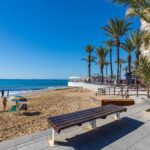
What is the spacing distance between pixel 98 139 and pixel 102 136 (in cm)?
28

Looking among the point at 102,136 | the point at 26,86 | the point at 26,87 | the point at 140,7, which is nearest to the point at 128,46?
the point at 140,7

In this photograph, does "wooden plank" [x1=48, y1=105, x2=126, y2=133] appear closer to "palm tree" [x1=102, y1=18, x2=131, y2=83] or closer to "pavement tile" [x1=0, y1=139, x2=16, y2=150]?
"pavement tile" [x1=0, y1=139, x2=16, y2=150]

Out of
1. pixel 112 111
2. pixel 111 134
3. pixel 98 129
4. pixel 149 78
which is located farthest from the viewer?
pixel 149 78

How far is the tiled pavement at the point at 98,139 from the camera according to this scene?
475 cm

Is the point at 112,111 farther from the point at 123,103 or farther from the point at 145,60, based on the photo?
the point at 123,103

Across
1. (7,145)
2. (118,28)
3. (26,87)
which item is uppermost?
(118,28)

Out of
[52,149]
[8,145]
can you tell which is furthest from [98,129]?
[8,145]

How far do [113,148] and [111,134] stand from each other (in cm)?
96

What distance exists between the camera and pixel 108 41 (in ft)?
144

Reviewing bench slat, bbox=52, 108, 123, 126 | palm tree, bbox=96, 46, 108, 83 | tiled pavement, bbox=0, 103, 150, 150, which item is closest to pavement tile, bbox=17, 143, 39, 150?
tiled pavement, bbox=0, 103, 150, 150

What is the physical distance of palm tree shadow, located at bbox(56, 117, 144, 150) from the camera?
4.86m

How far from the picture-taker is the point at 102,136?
5.48m

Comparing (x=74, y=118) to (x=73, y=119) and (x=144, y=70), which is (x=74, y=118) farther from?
(x=144, y=70)

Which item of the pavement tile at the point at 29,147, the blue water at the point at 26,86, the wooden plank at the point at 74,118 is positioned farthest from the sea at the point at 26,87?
the pavement tile at the point at 29,147
